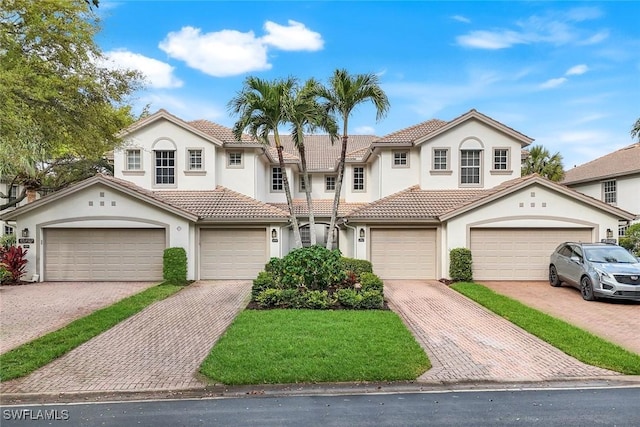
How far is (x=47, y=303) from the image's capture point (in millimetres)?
11250

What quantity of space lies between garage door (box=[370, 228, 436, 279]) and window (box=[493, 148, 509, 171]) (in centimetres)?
511

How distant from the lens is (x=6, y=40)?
8281 mm

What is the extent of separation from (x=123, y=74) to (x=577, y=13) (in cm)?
1440

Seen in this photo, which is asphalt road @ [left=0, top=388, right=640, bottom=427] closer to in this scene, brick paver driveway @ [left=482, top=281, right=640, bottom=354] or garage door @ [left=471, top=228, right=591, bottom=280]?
brick paver driveway @ [left=482, top=281, right=640, bottom=354]

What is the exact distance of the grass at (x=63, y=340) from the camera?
20.5 ft

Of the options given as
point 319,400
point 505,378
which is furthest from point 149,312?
point 505,378

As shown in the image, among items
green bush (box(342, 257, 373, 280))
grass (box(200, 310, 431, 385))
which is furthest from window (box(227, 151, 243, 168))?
grass (box(200, 310, 431, 385))

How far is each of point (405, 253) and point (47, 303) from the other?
1266 centimetres

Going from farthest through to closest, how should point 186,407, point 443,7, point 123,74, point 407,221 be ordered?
point 407,221, point 443,7, point 123,74, point 186,407

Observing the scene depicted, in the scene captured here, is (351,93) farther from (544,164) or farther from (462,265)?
(544,164)

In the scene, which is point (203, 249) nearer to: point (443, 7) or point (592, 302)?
point (443, 7)

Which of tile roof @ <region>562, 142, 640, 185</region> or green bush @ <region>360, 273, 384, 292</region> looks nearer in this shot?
green bush @ <region>360, 273, 384, 292</region>

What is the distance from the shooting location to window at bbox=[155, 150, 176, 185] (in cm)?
1778

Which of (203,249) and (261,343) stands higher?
(203,249)
